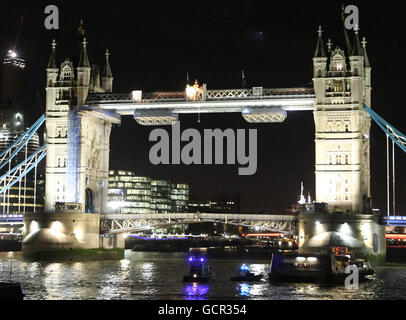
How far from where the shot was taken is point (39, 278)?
58.5m

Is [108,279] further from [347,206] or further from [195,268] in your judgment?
[347,206]

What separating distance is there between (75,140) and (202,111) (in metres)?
13.0

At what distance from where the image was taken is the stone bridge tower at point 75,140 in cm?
8356

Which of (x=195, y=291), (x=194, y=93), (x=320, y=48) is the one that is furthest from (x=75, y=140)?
(x=195, y=291)

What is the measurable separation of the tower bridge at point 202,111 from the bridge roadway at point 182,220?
0.14 meters

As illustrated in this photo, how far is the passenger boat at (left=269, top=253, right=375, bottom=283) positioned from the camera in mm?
58062

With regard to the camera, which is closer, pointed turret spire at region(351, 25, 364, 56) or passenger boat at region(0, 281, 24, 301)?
passenger boat at region(0, 281, 24, 301)

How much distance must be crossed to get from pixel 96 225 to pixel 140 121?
36.6ft

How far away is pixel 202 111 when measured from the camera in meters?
80.7

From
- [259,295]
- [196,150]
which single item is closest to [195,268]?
[259,295]

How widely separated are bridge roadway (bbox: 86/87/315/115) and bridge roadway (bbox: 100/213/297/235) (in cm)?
1038

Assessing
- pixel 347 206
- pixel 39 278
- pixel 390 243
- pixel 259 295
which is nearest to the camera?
pixel 259 295

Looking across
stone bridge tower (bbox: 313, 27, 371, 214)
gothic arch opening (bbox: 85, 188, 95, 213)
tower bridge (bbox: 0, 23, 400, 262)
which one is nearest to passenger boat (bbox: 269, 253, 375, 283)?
tower bridge (bbox: 0, 23, 400, 262)

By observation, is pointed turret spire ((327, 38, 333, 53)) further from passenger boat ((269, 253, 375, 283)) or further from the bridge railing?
passenger boat ((269, 253, 375, 283))
